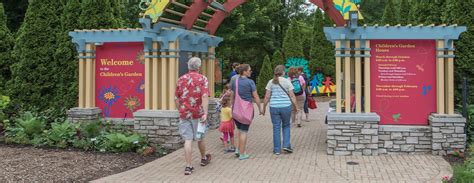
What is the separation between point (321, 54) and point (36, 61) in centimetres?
1428

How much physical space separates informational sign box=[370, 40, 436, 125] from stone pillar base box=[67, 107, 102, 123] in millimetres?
5349

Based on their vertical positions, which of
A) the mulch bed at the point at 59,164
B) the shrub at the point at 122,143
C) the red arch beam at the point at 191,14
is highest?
the red arch beam at the point at 191,14

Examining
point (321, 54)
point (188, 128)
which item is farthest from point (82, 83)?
point (321, 54)

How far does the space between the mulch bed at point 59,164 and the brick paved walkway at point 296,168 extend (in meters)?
0.41

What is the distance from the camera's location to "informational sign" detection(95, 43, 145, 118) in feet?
28.6

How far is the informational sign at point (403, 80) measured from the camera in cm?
741

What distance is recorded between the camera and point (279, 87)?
757 cm

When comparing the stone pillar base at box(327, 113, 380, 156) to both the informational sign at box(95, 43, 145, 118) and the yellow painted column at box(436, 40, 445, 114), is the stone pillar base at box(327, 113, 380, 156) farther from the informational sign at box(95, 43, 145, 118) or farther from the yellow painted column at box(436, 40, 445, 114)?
the informational sign at box(95, 43, 145, 118)

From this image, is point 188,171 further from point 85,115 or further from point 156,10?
point 85,115

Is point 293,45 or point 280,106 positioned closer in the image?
point 280,106

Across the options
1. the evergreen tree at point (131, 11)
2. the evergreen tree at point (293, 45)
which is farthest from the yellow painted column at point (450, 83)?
the evergreen tree at point (131, 11)

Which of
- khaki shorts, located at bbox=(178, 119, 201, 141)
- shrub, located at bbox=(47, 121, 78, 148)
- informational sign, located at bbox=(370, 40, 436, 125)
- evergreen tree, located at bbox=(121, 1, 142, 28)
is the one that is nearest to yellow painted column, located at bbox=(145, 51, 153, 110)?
shrub, located at bbox=(47, 121, 78, 148)

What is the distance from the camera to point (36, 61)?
419 inches

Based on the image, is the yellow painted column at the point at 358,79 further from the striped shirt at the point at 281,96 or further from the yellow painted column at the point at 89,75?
the yellow painted column at the point at 89,75
